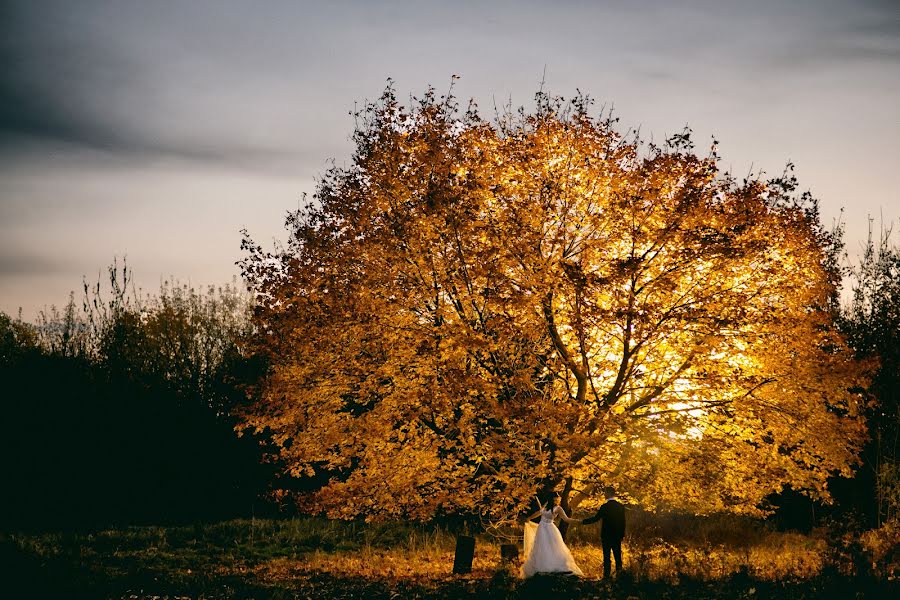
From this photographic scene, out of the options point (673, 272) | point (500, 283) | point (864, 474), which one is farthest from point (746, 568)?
point (864, 474)

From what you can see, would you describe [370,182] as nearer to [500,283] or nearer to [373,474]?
[500,283]

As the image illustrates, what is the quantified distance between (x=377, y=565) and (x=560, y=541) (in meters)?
6.97

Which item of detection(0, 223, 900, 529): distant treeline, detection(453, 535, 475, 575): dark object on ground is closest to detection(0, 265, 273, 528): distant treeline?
detection(0, 223, 900, 529): distant treeline

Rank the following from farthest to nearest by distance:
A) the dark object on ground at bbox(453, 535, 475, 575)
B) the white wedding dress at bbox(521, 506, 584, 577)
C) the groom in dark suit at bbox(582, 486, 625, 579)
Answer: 1. the dark object on ground at bbox(453, 535, 475, 575)
2. the groom in dark suit at bbox(582, 486, 625, 579)
3. the white wedding dress at bbox(521, 506, 584, 577)

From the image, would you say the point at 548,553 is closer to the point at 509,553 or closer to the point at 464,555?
the point at 464,555

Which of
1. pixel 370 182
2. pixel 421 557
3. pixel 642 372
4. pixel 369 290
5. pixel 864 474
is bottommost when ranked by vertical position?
pixel 421 557

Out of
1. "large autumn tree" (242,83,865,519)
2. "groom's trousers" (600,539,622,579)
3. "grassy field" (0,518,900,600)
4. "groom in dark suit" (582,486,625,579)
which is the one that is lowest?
"grassy field" (0,518,900,600)

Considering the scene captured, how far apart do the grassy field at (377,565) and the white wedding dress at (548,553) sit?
370mm

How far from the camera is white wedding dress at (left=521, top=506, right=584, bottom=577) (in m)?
16.3

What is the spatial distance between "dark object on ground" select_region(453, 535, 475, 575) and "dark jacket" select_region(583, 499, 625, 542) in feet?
12.3

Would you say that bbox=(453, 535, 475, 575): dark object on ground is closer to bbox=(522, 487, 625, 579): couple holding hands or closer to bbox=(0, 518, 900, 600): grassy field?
bbox=(0, 518, 900, 600): grassy field

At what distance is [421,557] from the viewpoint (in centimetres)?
2292

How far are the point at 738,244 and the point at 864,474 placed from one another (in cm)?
1690

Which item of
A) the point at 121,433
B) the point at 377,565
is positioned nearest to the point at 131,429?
the point at 121,433
